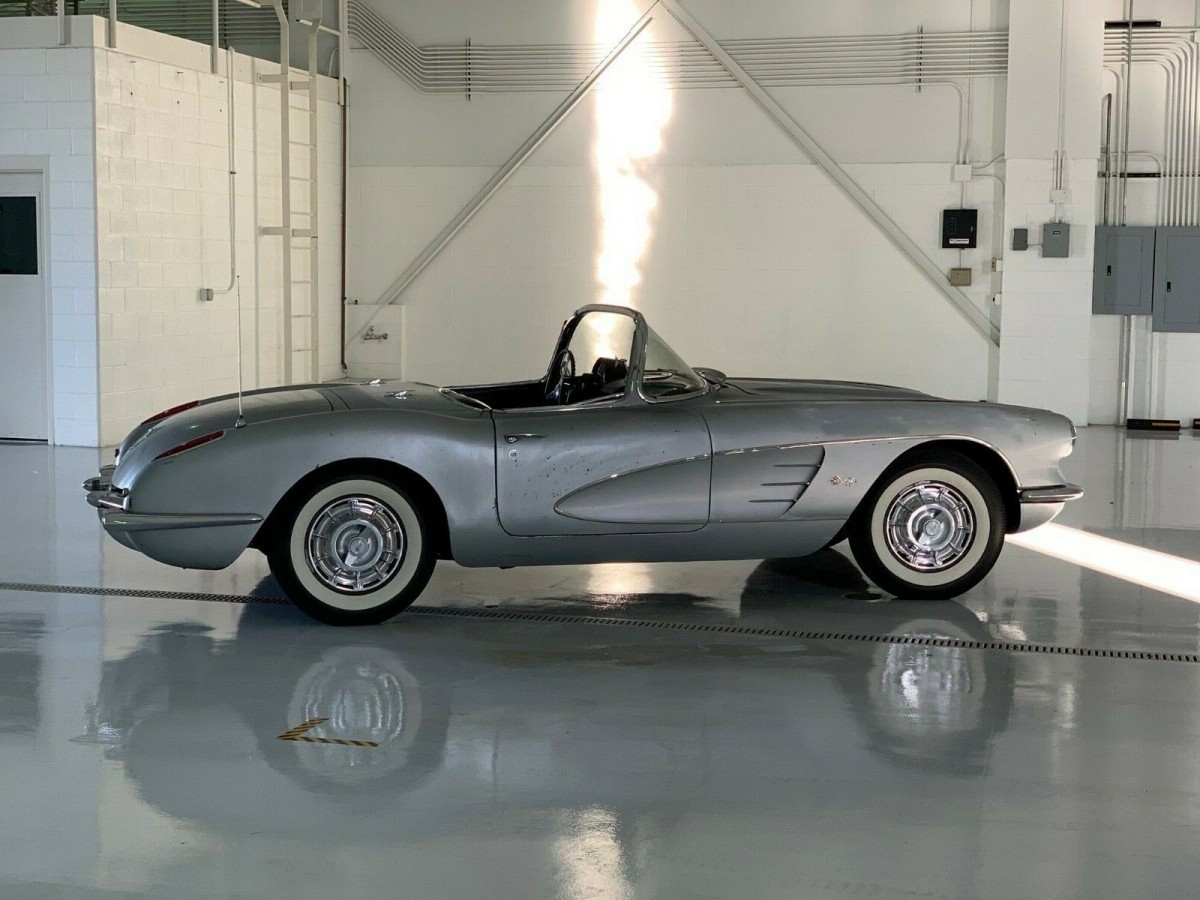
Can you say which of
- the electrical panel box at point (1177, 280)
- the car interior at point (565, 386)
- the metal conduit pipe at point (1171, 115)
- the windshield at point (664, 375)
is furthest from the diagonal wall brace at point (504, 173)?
the windshield at point (664, 375)

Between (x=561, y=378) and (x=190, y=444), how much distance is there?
5.55 ft

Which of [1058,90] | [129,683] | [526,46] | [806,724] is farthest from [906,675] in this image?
[526,46]

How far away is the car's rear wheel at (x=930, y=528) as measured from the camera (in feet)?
19.1

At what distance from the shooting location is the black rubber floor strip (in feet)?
16.8

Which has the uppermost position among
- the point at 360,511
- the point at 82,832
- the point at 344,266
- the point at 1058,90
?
the point at 1058,90

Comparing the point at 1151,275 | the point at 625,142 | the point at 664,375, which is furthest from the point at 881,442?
the point at 625,142

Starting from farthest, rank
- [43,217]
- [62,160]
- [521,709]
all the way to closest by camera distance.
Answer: [43,217]
[62,160]
[521,709]

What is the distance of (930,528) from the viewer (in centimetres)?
591

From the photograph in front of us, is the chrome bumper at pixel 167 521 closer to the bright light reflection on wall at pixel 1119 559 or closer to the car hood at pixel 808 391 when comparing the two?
the car hood at pixel 808 391

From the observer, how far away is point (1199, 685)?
4.71 meters

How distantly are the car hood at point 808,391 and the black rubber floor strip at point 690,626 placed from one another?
1.01 meters

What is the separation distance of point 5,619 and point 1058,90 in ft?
35.9

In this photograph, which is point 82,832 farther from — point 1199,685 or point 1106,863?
point 1199,685

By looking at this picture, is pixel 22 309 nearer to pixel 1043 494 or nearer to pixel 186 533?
pixel 186 533
